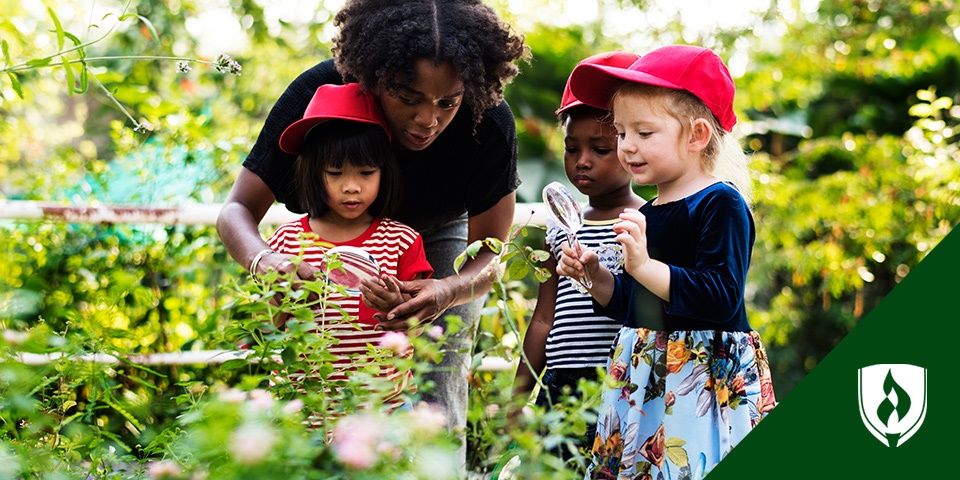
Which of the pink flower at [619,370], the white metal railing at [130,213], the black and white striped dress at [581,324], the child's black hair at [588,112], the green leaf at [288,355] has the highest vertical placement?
the child's black hair at [588,112]

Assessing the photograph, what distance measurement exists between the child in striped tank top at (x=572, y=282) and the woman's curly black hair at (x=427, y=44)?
0.19 meters

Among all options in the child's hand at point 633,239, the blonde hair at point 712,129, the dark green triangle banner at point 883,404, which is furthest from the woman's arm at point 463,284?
the dark green triangle banner at point 883,404

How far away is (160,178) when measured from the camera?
3.91 meters

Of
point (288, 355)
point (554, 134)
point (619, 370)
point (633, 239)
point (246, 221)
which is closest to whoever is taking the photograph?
point (288, 355)

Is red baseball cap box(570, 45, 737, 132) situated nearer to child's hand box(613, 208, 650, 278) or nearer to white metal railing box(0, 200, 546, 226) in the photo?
child's hand box(613, 208, 650, 278)

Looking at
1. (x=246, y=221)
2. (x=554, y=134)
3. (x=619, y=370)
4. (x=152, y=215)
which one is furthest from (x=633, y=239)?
(x=554, y=134)

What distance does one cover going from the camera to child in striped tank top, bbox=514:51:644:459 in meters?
2.20

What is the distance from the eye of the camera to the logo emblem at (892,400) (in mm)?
1603

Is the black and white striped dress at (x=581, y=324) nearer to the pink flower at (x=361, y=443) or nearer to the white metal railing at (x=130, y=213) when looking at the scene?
the white metal railing at (x=130, y=213)

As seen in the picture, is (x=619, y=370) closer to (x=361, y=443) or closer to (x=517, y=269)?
(x=517, y=269)

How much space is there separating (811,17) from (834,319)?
2976 mm

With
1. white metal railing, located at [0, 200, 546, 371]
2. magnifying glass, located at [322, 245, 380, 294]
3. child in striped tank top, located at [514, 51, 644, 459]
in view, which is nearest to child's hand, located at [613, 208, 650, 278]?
child in striped tank top, located at [514, 51, 644, 459]

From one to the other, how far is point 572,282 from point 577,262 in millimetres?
303

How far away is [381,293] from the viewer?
2.06 metres
